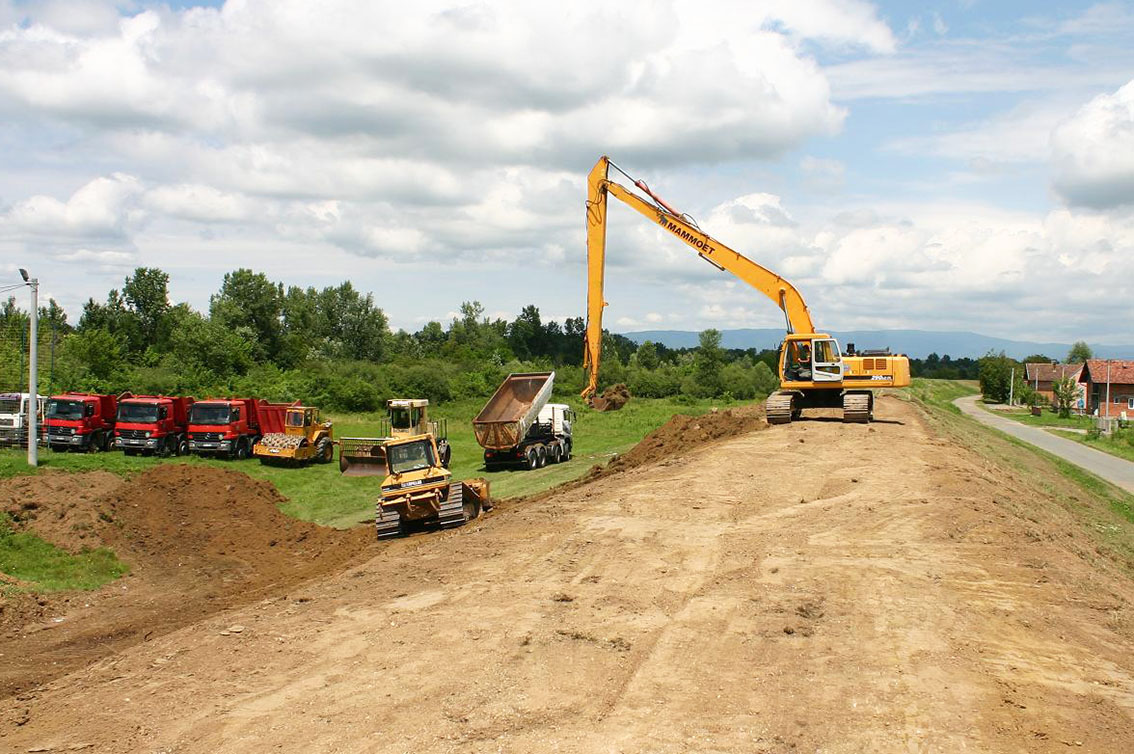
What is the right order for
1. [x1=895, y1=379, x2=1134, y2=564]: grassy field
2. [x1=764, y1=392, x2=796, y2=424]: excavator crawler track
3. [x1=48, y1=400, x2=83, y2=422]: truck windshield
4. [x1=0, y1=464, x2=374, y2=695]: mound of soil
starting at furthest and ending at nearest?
[x1=48, y1=400, x2=83, y2=422]: truck windshield < [x1=764, y1=392, x2=796, y2=424]: excavator crawler track < [x1=895, y1=379, x2=1134, y2=564]: grassy field < [x1=0, y1=464, x2=374, y2=695]: mound of soil

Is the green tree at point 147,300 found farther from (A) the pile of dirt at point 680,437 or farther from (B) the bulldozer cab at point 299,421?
(A) the pile of dirt at point 680,437

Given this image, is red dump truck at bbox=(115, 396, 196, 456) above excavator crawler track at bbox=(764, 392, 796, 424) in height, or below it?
below

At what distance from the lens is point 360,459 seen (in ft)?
104

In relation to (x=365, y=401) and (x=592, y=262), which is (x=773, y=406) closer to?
(x=592, y=262)

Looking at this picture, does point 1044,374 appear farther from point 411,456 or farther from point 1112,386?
point 411,456

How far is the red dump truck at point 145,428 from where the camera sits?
115ft

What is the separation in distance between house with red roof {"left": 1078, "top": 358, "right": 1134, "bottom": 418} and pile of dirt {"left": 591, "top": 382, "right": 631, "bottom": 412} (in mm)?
44142

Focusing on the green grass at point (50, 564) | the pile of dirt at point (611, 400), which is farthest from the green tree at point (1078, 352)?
the green grass at point (50, 564)

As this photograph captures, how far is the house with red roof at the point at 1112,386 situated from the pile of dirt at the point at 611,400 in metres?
44.1

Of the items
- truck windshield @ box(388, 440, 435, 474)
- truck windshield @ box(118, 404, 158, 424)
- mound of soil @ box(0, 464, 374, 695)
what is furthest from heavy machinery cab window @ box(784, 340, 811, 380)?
truck windshield @ box(118, 404, 158, 424)

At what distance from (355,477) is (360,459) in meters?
0.73

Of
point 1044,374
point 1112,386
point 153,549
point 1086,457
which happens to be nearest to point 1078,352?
point 1044,374

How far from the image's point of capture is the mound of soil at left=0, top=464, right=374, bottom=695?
1367cm

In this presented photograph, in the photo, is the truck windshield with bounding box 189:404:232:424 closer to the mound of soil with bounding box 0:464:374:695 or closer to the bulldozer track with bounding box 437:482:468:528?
the mound of soil with bounding box 0:464:374:695
